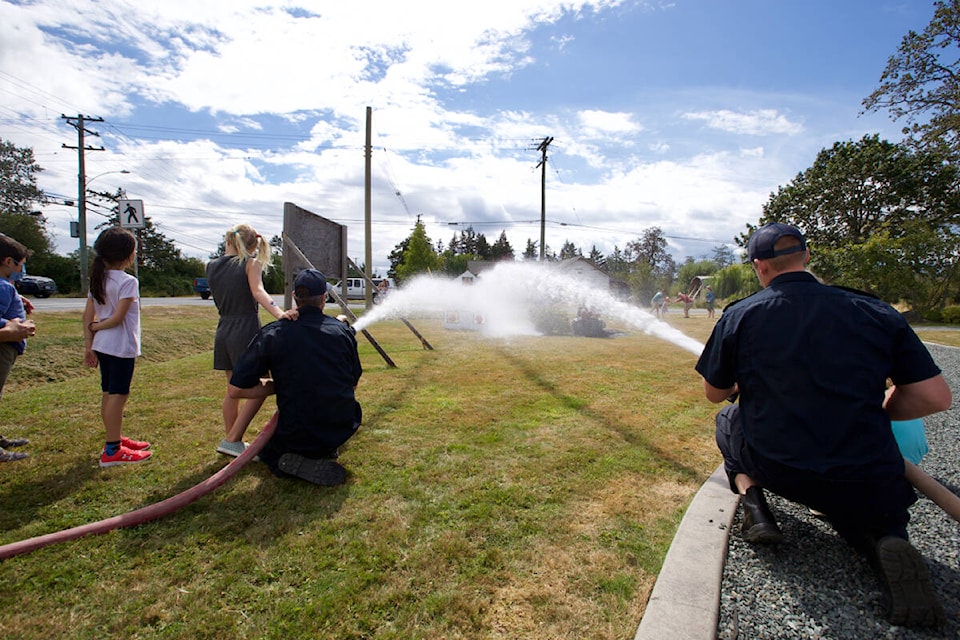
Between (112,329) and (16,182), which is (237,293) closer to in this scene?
(112,329)

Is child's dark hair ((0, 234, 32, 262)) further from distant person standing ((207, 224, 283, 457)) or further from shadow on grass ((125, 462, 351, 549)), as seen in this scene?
shadow on grass ((125, 462, 351, 549))

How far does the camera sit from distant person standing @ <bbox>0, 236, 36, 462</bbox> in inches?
144

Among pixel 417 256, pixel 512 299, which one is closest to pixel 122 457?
pixel 512 299

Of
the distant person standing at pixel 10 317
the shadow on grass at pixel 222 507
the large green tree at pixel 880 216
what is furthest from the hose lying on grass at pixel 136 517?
the large green tree at pixel 880 216

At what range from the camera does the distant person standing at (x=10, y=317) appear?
3666mm

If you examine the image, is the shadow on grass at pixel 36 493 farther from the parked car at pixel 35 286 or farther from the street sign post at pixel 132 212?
the parked car at pixel 35 286

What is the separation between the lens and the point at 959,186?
96.9 feet

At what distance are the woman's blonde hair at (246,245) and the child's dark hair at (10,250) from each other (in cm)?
148

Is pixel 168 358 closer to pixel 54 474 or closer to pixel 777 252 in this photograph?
pixel 54 474

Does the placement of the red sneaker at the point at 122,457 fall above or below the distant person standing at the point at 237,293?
below

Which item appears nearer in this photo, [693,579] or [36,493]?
[693,579]

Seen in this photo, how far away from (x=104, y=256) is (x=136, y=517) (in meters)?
2.12

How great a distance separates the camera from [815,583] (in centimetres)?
235

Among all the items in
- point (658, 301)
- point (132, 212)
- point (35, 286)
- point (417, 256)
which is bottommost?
point (658, 301)
